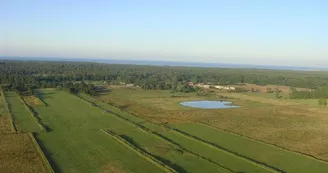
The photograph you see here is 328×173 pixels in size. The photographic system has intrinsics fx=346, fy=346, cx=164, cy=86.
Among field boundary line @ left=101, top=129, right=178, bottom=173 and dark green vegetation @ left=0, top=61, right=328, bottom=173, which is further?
dark green vegetation @ left=0, top=61, right=328, bottom=173

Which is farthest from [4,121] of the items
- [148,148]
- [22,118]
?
[148,148]

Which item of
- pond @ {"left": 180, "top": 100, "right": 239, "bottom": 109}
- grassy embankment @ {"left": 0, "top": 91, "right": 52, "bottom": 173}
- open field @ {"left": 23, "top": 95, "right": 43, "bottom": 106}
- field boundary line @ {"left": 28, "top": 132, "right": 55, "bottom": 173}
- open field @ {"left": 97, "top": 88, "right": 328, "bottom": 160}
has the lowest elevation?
pond @ {"left": 180, "top": 100, "right": 239, "bottom": 109}

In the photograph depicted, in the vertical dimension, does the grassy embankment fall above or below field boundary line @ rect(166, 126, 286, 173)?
below

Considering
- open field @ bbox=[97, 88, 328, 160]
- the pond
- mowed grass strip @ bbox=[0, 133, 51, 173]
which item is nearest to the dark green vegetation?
open field @ bbox=[97, 88, 328, 160]

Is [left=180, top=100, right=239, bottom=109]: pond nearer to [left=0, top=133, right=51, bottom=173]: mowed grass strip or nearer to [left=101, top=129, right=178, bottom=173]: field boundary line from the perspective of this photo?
[left=101, top=129, right=178, bottom=173]: field boundary line

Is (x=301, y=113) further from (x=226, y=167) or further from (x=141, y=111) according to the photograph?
(x=226, y=167)

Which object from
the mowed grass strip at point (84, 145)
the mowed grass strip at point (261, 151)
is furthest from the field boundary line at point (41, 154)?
the mowed grass strip at point (261, 151)

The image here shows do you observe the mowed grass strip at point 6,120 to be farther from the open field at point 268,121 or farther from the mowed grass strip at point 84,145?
the open field at point 268,121
